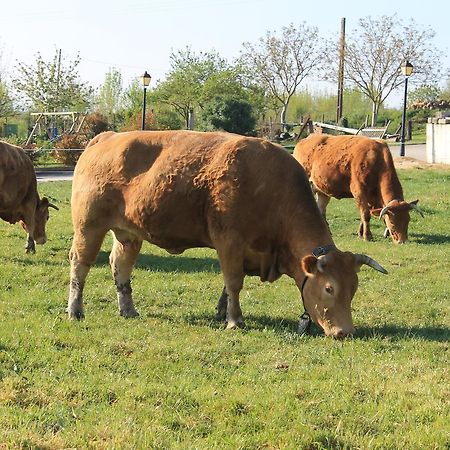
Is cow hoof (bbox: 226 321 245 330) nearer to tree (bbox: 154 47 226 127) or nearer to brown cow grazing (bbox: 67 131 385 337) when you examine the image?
brown cow grazing (bbox: 67 131 385 337)

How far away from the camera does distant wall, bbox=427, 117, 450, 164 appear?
31.8 meters

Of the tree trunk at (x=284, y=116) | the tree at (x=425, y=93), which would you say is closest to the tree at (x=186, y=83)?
the tree trunk at (x=284, y=116)

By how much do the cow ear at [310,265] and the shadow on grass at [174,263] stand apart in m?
4.25

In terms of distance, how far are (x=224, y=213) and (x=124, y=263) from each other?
6.11ft

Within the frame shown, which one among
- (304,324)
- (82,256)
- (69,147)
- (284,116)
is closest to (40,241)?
(82,256)

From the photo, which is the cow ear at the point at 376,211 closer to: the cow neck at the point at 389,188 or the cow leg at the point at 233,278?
the cow neck at the point at 389,188

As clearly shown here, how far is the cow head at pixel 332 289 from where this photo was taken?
7.64 meters

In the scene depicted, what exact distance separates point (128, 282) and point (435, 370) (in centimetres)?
414

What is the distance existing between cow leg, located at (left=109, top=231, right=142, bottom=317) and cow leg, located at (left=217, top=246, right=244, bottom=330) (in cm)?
139

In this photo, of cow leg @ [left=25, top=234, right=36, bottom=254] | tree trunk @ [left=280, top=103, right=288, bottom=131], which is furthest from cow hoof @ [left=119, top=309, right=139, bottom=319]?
tree trunk @ [left=280, top=103, right=288, bottom=131]

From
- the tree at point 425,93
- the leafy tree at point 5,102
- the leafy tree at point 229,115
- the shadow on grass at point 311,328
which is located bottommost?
→ the shadow on grass at point 311,328

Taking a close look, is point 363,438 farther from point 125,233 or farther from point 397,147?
point 397,147

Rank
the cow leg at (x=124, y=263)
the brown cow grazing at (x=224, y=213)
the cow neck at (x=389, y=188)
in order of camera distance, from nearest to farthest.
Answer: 1. the brown cow grazing at (x=224, y=213)
2. the cow leg at (x=124, y=263)
3. the cow neck at (x=389, y=188)

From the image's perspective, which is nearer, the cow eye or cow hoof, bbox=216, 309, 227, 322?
the cow eye
